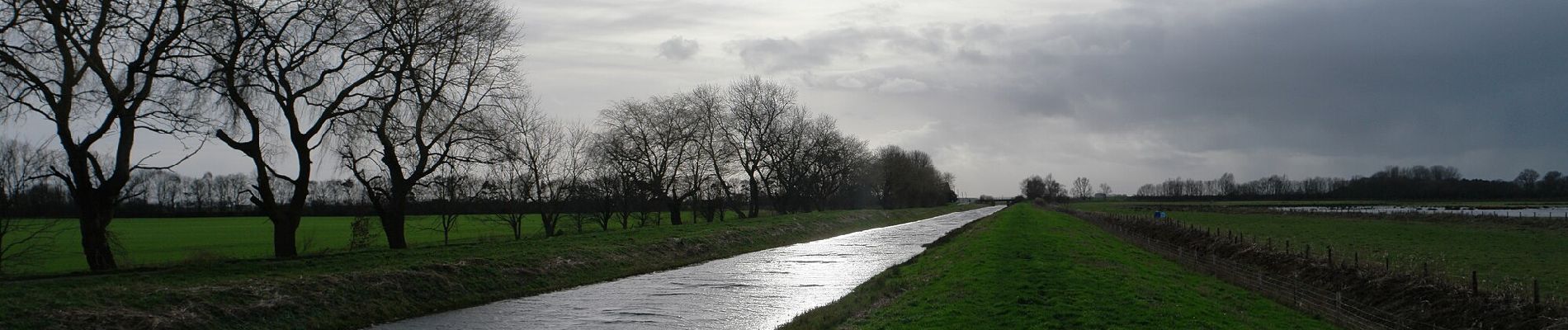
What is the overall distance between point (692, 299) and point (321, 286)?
7.79 metres

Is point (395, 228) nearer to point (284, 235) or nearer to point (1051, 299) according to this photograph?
point (284, 235)

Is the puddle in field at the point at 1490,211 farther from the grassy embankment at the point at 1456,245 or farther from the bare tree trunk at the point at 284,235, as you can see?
the bare tree trunk at the point at 284,235

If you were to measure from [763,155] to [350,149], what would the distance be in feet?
147

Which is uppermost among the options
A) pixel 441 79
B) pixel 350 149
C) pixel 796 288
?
pixel 441 79

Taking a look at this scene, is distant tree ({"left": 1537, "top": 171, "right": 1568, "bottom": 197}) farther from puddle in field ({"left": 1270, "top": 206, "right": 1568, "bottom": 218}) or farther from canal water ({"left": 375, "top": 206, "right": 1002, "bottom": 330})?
canal water ({"left": 375, "top": 206, "right": 1002, "bottom": 330})

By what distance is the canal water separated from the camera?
16422 millimetres

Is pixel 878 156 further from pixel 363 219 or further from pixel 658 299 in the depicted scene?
pixel 658 299

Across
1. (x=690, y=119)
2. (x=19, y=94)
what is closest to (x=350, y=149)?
(x=19, y=94)

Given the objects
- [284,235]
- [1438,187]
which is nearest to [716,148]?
[284,235]

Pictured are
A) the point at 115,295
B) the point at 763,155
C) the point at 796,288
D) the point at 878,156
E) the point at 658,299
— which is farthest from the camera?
the point at 878,156

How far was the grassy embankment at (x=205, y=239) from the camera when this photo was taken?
2884 cm

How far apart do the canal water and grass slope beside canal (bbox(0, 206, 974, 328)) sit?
3.36ft

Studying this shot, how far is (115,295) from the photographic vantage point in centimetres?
1388

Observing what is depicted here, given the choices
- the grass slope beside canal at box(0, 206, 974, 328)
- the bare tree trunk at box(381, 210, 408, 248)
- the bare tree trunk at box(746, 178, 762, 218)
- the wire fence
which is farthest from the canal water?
the bare tree trunk at box(746, 178, 762, 218)
